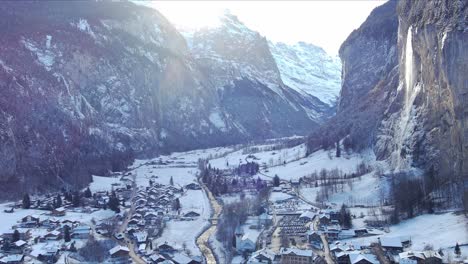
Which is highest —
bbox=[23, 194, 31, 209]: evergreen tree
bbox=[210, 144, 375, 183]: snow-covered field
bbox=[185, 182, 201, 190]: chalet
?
bbox=[210, 144, 375, 183]: snow-covered field

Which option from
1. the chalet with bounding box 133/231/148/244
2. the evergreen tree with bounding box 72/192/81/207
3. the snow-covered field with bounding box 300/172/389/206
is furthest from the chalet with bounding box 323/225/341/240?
the evergreen tree with bounding box 72/192/81/207

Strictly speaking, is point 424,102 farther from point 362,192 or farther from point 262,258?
point 262,258

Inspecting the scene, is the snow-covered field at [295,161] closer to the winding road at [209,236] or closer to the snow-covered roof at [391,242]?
the winding road at [209,236]

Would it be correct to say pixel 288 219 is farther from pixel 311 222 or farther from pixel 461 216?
pixel 461 216

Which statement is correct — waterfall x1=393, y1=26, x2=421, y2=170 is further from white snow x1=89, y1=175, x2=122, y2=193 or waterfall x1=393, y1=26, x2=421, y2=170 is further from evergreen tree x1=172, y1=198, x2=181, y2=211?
white snow x1=89, y1=175, x2=122, y2=193

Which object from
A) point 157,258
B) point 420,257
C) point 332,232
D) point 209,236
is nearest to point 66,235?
point 157,258

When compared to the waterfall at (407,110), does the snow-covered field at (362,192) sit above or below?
below

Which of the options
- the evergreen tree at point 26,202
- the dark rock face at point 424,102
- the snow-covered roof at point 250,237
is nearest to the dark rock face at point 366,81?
the dark rock face at point 424,102
